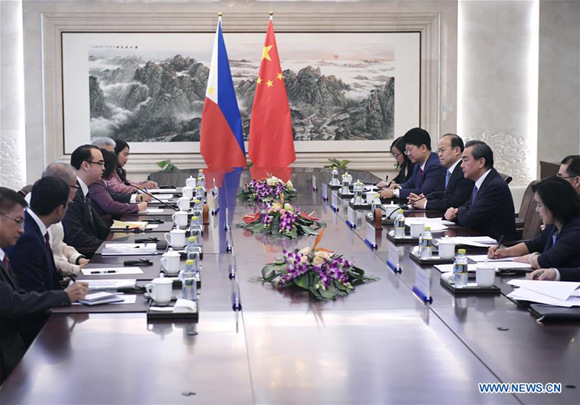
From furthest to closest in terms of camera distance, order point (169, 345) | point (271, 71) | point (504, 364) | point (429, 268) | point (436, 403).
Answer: point (271, 71), point (429, 268), point (169, 345), point (504, 364), point (436, 403)

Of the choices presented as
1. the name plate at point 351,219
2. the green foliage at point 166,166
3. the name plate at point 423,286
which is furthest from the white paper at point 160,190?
the name plate at point 423,286

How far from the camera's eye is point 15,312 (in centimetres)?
309

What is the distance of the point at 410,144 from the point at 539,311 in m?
3.94

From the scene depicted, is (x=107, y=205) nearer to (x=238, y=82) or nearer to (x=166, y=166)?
(x=166, y=166)

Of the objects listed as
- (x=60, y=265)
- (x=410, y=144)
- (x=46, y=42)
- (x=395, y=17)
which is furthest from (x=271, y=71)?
(x=60, y=265)

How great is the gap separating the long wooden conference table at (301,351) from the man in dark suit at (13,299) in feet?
0.22

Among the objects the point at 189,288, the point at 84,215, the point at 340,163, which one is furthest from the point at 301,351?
the point at 340,163

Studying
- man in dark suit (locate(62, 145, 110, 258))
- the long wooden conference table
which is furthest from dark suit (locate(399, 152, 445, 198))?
the long wooden conference table

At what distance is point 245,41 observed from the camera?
405 inches

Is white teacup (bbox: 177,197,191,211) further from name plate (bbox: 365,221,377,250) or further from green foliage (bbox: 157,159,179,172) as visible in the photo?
green foliage (bbox: 157,159,179,172)

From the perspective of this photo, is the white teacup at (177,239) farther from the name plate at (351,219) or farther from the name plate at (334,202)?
the name plate at (334,202)

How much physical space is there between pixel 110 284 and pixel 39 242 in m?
0.41

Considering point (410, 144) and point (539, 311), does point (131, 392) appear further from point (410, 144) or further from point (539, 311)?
point (410, 144)

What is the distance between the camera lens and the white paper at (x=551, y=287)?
10.8 ft
